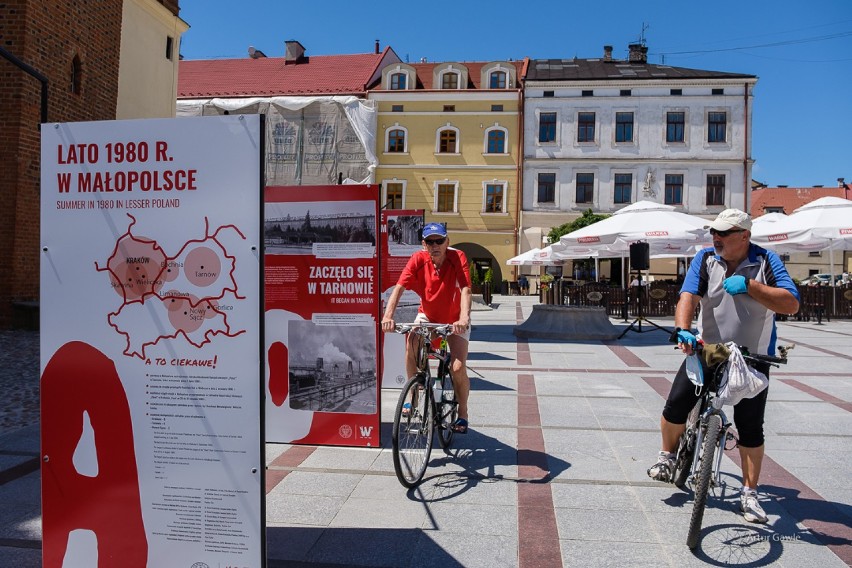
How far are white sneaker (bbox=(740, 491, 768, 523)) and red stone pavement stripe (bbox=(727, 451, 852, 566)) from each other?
0.85 feet

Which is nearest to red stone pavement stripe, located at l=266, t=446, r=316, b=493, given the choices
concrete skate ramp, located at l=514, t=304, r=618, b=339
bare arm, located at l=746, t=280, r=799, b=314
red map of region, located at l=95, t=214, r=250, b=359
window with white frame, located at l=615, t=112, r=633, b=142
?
red map of region, located at l=95, t=214, r=250, b=359

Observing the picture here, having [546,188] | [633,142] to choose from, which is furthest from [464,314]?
[633,142]

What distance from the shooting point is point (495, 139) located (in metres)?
38.8

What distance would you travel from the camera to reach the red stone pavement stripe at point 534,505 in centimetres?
347

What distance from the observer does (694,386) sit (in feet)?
13.6

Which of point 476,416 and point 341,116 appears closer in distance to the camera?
point 476,416

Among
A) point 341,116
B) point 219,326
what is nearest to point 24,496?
point 219,326

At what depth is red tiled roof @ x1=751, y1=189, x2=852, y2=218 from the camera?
62688 mm

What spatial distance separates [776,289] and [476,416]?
11.6 feet

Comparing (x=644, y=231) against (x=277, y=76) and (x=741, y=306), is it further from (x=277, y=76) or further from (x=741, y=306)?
(x=277, y=76)

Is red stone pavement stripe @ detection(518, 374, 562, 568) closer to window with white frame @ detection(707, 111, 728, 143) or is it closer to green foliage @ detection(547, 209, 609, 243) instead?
green foliage @ detection(547, 209, 609, 243)

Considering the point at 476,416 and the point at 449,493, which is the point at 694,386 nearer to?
the point at 449,493

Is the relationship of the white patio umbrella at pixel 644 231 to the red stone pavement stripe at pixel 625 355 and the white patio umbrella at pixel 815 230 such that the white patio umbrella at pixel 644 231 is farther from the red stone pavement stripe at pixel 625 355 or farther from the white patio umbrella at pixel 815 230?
the white patio umbrella at pixel 815 230

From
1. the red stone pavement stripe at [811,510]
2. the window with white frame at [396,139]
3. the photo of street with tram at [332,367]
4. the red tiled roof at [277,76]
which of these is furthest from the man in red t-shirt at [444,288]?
the red tiled roof at [277,76]
